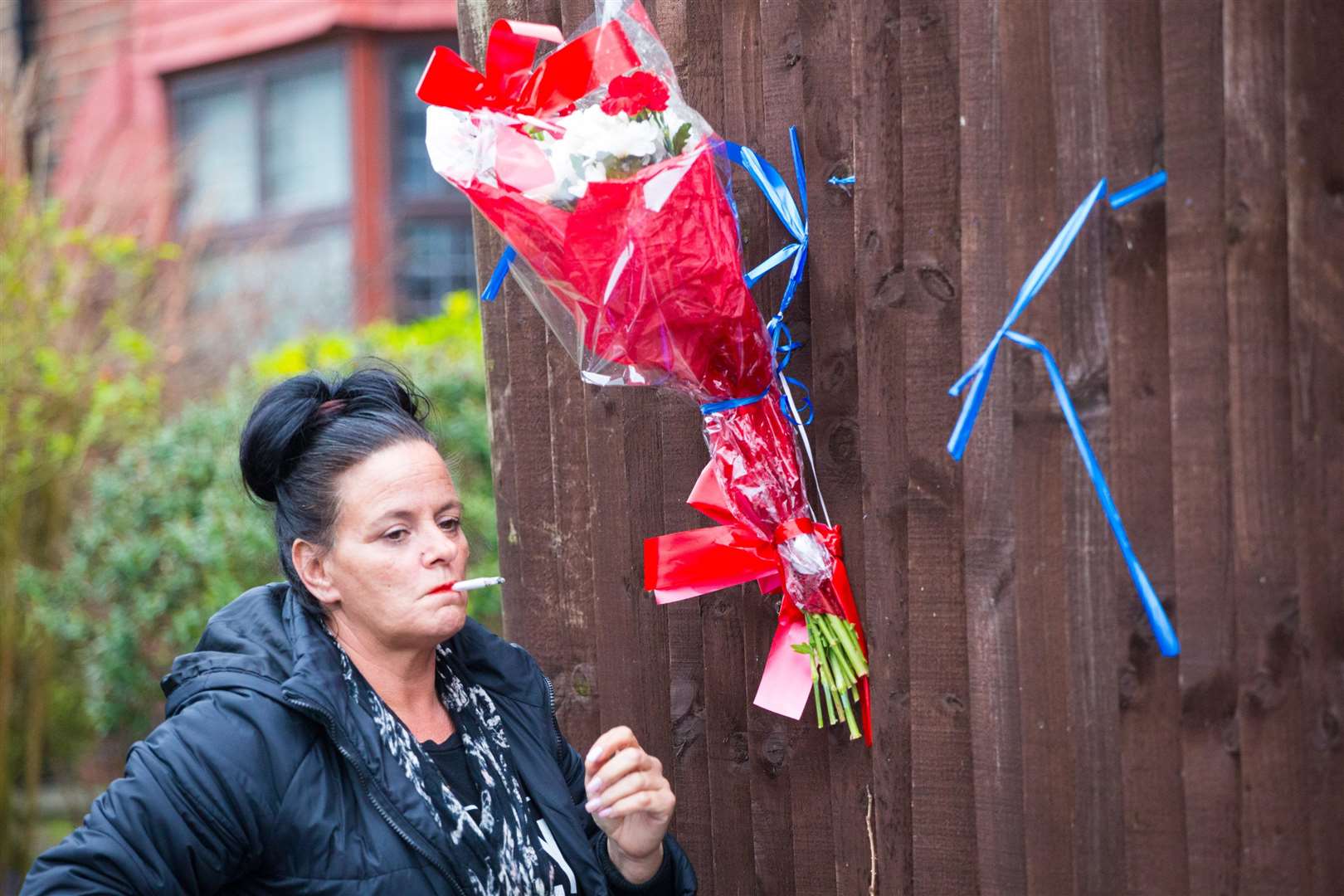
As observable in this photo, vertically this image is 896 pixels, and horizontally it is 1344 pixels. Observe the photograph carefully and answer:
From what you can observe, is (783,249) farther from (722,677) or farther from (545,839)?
(545,839)

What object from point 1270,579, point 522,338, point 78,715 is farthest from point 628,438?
point 78,715

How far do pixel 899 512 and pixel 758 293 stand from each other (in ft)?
1.75

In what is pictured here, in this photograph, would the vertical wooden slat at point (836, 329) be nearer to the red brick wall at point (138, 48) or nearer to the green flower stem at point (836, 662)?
the green flower stem at point (836, 662)

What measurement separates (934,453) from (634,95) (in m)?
0.80

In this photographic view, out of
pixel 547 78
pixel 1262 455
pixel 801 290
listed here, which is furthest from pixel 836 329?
pixel 1262 455

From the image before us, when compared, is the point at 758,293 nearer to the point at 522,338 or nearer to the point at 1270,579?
the point at 522,338

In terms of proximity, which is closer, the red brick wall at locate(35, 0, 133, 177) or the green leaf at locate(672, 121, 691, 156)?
the green leaf at locate(672, 121, 691, 156)

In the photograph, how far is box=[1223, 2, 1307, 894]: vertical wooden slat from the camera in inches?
75.4

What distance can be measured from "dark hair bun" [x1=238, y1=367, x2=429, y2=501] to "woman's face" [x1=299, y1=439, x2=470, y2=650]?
5.1 inches

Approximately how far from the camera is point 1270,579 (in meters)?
1.93

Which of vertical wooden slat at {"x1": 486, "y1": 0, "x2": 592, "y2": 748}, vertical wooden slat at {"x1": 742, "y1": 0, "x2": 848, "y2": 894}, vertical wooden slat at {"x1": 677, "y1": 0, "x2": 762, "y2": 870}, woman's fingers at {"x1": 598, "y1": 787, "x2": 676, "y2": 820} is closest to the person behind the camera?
woman's fingers at {"x1": 598, "y1": 787, "x2": 676, "y2": 820}

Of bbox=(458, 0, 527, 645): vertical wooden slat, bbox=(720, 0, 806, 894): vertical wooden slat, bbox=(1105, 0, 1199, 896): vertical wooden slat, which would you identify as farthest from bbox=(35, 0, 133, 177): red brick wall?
bbox=(1105, 0, 1199, 896): vertical wooden slat

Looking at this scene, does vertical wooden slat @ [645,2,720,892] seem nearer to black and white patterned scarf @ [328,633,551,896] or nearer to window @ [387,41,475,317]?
black and white patterned scarf @ [328,633,551,896]

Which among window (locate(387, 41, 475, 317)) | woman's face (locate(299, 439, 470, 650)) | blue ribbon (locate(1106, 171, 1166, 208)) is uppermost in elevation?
window (locate(387, 41, 475, 317))
